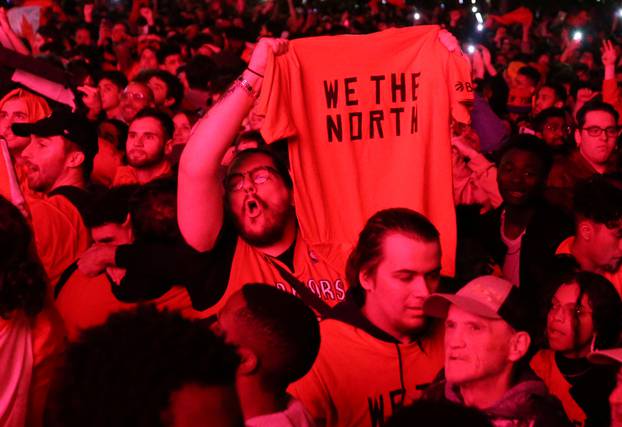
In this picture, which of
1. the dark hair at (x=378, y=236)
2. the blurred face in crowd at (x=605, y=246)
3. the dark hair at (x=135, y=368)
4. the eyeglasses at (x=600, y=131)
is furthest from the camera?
the eyeglasses at (x=600, y=131)

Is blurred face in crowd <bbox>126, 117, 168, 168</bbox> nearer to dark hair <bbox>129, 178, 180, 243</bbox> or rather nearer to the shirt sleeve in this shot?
dark hair <bbox>129, 178, 180, 243</bbox>

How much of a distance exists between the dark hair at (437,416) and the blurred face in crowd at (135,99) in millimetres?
5856

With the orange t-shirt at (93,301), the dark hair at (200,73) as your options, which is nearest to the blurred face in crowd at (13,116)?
the orange t-shirt at (93,301)

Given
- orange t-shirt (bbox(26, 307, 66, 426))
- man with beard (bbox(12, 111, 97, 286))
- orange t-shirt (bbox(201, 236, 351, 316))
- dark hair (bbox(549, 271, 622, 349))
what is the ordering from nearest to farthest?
orange t-shirt (bbox(26, 307, 66, 426)) < dark hair (bbox(549, 271, 622, 349)) < orange t-shirt (bbox(201, 236, 351, 316)) < man with beard (bbox(12, 111, 97, 286))

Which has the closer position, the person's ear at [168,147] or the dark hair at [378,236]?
the dark hair at [378,236]

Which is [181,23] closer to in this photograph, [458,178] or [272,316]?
[458,178]

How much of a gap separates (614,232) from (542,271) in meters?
0.41

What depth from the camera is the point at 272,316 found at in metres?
3.01

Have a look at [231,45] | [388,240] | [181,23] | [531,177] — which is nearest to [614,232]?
[531,177]

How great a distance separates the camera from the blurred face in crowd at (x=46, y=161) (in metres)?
5.35

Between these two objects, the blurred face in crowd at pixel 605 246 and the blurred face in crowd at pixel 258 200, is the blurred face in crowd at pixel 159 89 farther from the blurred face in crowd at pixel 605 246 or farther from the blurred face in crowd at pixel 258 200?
the blurred face in crowd at pixel 605 246

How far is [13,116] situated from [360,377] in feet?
9.56

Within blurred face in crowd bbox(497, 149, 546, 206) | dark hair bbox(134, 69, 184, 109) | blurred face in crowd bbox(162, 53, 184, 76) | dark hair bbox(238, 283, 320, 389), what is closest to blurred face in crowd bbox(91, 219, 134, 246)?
dark hair bbox(238, 283, 320, 389)

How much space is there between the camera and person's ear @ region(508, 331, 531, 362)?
11.2 feet
